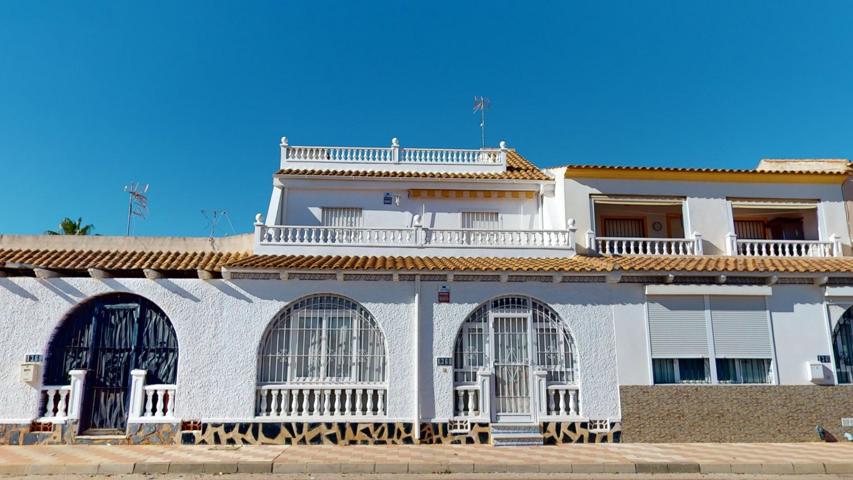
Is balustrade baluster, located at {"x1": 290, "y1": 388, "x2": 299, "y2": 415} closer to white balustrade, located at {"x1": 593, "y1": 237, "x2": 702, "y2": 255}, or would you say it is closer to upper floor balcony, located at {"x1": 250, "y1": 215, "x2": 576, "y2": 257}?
upper floor balcony, located at {"x1": 250, "y1": 215, "x2": 576, "y2": 257}

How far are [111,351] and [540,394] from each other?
8.81m

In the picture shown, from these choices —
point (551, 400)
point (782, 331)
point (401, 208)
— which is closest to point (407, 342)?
point (551, 400)

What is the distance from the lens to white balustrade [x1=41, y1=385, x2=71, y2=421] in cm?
1027

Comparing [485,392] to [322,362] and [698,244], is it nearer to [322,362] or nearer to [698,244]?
Result: [322,362]

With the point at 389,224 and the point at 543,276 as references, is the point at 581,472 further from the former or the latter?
the point at 389,224

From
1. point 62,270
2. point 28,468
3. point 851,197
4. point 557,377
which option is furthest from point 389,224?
point 851,197

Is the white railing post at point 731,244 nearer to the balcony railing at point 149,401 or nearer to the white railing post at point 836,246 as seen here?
the white railing post at point 836,246

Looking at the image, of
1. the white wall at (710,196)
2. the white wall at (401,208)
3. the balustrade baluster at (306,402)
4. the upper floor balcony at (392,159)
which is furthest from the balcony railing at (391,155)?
the balustrade baluster at (306,402)

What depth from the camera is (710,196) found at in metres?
13.8

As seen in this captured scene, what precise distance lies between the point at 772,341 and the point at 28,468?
1424cm

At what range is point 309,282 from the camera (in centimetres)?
1098

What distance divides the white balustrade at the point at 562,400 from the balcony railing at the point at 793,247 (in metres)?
5.81

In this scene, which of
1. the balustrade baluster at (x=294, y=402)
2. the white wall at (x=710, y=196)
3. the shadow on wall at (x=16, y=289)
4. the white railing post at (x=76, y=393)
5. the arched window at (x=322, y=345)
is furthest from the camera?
the white wall at (x=710, y=196)

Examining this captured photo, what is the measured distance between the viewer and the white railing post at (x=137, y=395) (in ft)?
33.8
